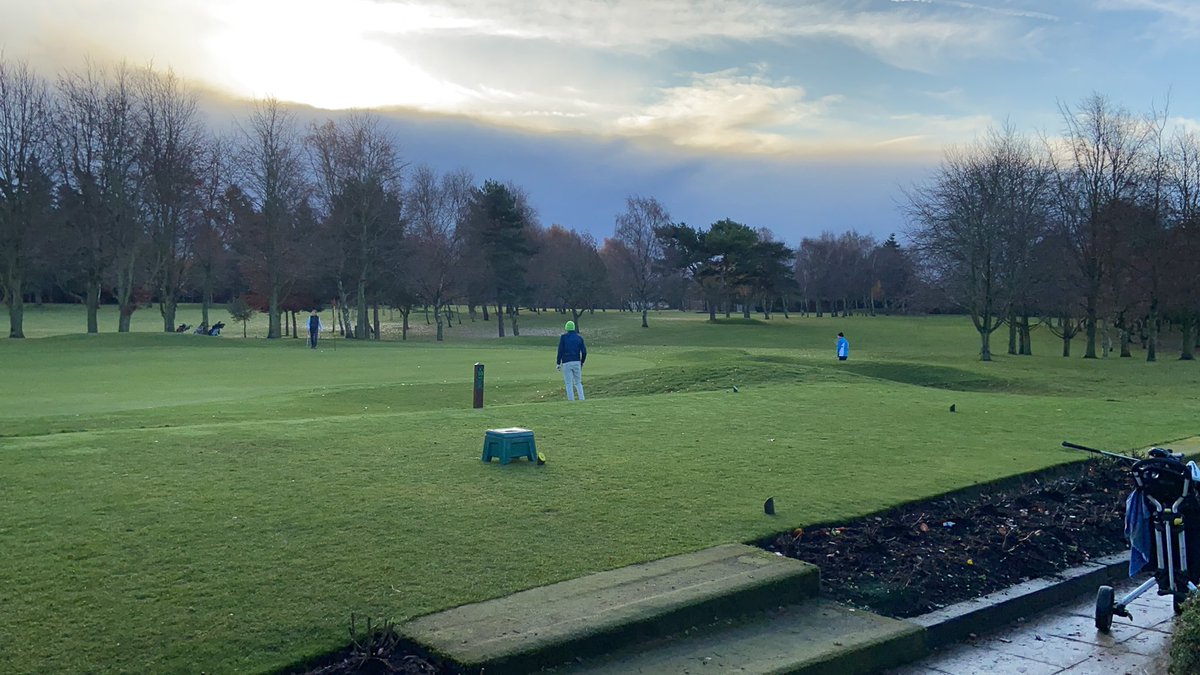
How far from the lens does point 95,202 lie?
55.1 metres

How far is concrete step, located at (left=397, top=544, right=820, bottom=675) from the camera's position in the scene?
4.97 meters

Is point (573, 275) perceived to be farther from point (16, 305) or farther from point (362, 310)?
point (16, 305)

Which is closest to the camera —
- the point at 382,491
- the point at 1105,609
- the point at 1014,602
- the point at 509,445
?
the point at 1105,609

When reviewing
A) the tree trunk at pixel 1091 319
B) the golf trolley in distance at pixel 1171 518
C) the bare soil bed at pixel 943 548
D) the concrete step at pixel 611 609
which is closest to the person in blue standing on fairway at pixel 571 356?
the bare soil bed at pixel 943 548

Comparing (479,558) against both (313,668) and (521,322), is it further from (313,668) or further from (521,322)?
(521,322)

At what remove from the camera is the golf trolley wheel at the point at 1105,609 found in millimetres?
6398

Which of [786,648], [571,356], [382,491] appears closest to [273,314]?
[571,356]

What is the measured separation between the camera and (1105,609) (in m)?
6.40

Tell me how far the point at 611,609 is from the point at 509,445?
4551 mm

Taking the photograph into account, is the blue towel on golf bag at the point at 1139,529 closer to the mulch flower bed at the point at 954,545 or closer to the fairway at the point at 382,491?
the mulch flower bed at the point at 954,545

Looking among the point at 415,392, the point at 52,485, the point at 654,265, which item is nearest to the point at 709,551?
the point at 52,485

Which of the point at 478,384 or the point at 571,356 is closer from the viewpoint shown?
the point at 478,384

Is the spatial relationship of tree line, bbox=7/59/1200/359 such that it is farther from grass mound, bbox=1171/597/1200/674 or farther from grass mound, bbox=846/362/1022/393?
grass mound, bbox=1171/597/1200/674

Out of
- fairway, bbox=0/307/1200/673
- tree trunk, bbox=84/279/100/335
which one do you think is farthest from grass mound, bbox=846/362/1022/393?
tree trunk, bbox=84/279/100/335
